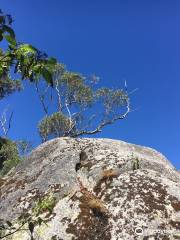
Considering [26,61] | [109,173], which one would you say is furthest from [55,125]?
[26,61]

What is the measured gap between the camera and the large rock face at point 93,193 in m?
11.0

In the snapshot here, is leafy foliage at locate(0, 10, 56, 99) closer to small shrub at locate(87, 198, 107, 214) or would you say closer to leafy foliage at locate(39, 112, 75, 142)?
small shrub at locate(87, 198, 107, 214)

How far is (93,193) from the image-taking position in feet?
42.1

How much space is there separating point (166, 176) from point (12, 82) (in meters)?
41.0

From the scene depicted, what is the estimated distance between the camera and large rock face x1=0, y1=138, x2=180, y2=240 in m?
11.0

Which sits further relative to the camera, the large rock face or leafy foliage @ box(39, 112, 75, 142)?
leafy foliage @ box(39, 112, 75, 142)

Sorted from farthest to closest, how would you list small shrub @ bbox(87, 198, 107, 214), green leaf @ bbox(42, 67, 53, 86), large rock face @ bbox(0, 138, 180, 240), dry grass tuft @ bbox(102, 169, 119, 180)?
dry grass tuft @ bbox(102, 169, 119, 180) → small shrub @ bbox(87, 198, 107, 214) → large rock face @ bbox(0, 138, 180, 240) → green leaf @ bbox(42, 67, 53, 86)

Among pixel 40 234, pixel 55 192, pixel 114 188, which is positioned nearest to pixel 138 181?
pixel 114 188

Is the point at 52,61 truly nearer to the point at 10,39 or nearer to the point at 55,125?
the point at 10,39
